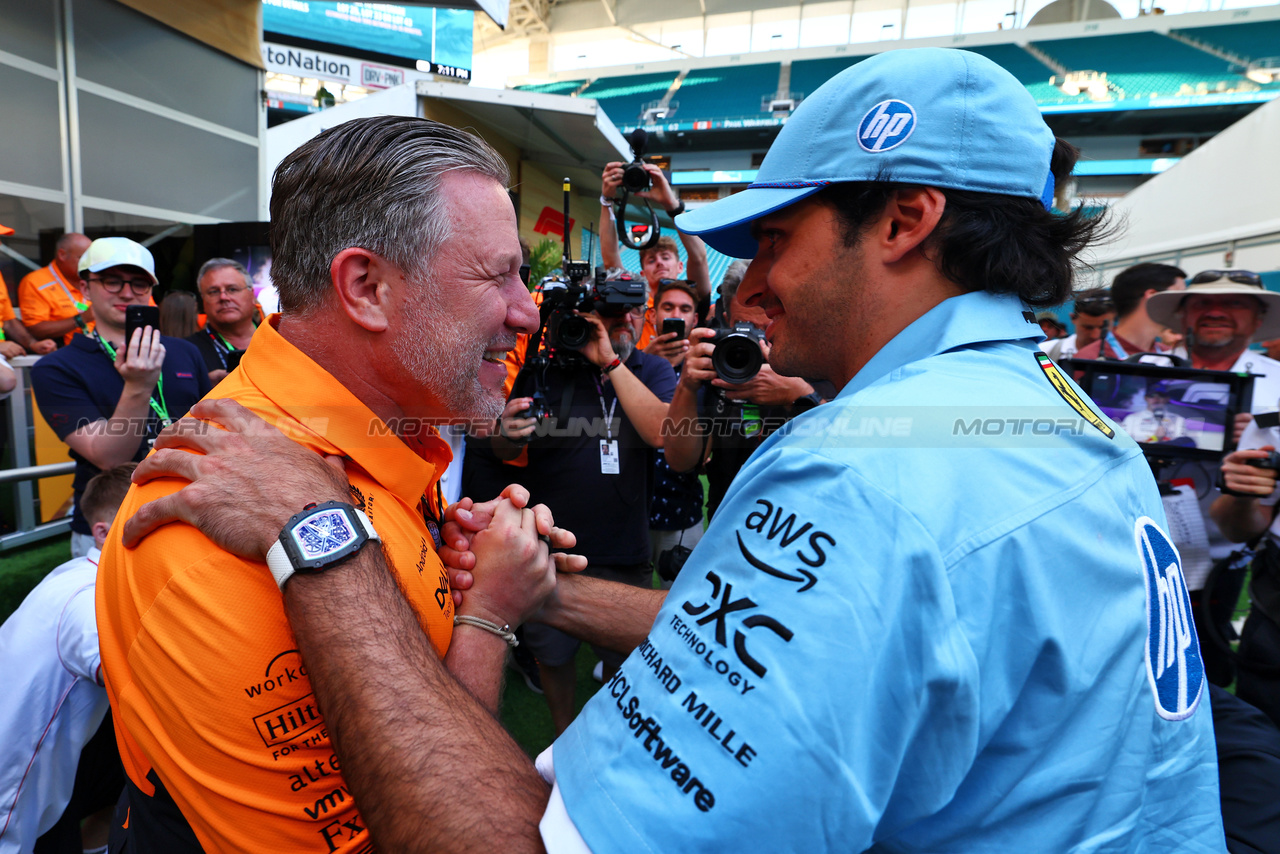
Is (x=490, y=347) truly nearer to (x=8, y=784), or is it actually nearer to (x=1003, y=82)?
(x=1003, y=82)

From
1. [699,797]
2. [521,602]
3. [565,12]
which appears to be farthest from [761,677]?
[565,12]

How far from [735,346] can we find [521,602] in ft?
5.68

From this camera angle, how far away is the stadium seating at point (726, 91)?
116 ft

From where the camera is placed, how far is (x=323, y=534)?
3.32 feet

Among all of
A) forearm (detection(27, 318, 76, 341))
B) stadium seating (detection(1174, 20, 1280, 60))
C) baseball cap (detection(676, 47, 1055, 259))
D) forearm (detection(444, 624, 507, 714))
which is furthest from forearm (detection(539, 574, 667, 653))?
stadium seating (detection(1174, 20, 1280, 60))

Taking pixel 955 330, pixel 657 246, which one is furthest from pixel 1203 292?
pixel 955 330

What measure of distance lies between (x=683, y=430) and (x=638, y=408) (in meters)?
0.25

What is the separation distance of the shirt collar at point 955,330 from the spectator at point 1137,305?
15.6 feet

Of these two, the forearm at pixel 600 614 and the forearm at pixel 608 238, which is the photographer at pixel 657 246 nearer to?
the forearm at pixel 608 238

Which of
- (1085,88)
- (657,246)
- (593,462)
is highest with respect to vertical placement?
(1085,88)

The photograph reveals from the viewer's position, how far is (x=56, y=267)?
547 cm

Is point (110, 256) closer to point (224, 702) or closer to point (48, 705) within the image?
point (48, 705)

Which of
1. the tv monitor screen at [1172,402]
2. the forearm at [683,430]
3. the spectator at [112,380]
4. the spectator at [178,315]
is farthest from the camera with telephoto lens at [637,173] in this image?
the spectator at [178,315]

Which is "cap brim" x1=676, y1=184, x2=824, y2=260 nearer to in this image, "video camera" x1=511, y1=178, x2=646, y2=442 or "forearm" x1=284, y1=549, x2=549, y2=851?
"forearm" x1=284, y1=549, x2=549, y2=851
